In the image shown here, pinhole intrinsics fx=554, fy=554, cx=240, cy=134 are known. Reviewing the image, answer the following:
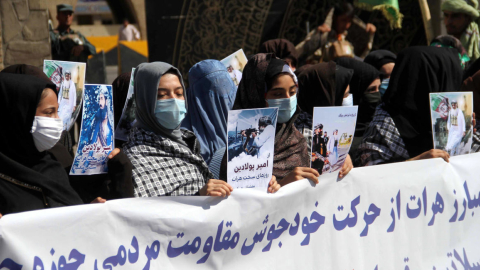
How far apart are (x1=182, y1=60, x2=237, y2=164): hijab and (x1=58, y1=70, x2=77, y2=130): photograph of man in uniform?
29.9 inches

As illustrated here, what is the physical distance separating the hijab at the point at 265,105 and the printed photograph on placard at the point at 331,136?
0.22 metres

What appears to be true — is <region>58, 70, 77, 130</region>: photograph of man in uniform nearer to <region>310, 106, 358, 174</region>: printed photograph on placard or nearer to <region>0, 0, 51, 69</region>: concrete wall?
<region>310, 106, 358, 174</region>: printed photograph on placard

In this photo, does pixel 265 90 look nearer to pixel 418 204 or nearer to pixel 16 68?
pixel 418 204

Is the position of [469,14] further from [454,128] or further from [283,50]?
[454,128]

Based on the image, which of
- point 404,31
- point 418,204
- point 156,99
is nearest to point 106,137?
point 156,99

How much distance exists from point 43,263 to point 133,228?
35 centimetres

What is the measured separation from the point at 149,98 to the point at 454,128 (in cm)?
167

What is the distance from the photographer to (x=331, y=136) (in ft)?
8.17

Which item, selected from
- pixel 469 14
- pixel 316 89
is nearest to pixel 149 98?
pixel 316 89

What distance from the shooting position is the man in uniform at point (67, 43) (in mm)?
6078

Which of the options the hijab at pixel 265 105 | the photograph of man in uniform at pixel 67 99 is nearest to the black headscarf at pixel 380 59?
the hijab at pixel 265 105

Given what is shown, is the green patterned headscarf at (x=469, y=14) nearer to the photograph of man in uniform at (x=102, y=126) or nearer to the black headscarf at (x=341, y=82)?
the black headscarf at (x=341, y=82)

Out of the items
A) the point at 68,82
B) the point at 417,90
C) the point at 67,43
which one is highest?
the point at 67,43

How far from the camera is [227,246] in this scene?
2318 millimetres
